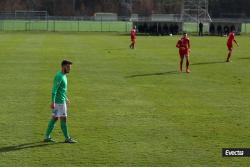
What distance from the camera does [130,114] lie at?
16.9m

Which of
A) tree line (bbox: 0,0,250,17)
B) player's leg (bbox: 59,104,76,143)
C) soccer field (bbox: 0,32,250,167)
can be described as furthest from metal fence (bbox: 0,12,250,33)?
player's leg (bbox: 59,104,76,143)

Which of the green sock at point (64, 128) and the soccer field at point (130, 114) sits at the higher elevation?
the green sock at point (64, 128)

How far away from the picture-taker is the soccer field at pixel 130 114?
1224 centimetres

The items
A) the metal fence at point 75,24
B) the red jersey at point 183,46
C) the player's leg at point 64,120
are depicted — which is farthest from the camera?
the metal fence at point 75,24

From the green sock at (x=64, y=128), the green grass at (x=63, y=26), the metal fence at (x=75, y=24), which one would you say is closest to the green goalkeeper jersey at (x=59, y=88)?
the green sock at (x=64, y=128)

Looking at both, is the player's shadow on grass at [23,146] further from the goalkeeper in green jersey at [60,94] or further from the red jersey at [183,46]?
the red jersey at [183,46]

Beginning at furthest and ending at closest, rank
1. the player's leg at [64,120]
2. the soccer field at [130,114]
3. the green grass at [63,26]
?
the green grass at [63,26]
the player's leg at [64,120]
the soccer field at [130,114]

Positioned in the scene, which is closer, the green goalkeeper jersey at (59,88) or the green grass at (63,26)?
the green goalkeeper jersey at (59,88)

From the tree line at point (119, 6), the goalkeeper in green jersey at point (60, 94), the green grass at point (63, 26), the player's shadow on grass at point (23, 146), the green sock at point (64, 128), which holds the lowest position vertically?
the player's shadow on grass at point (23, 146)

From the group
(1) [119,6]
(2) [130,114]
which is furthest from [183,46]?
(1) [119,6]

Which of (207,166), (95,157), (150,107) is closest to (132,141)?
(95,157)

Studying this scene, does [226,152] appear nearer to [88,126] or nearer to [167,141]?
[167,141]

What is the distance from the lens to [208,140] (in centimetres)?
1368

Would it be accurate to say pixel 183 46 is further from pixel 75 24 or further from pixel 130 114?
pixel 75 24
